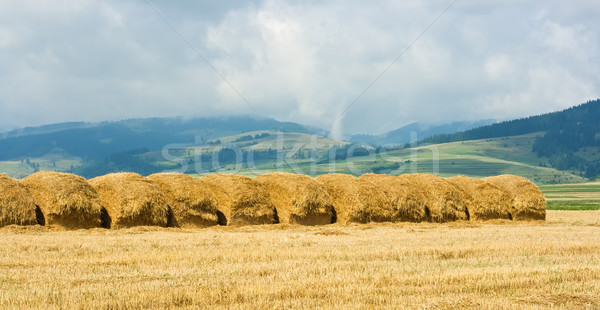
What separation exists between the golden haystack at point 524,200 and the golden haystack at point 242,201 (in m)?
13.3

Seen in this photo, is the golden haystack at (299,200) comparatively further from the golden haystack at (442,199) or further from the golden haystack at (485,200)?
the golden haystack at (485,200)

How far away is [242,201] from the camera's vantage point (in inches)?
928

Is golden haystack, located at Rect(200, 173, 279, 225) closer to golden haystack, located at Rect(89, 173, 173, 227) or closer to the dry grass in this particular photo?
golden haystack, located at Rect(89, 173, 173, 227)

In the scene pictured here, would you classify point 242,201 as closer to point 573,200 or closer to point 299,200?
point 299,200

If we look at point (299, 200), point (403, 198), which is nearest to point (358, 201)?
point (403, 198)

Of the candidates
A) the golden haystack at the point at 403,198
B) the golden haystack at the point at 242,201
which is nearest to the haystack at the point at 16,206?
the golden haystack at the point at 242,201

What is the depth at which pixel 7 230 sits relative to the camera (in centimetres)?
1852

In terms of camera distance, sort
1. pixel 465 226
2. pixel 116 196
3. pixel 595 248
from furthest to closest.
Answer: pixel 465 226 < pixel 116 196 < pixel 595 248

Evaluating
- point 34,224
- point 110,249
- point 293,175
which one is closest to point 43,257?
point 110,249

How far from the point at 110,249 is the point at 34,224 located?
7.14 m

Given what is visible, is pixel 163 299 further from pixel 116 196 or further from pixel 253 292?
pixel 116 196

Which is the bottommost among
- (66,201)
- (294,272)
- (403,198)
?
(294,272)

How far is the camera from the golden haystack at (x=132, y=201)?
20953mm

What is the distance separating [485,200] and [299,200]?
34.9 ft
